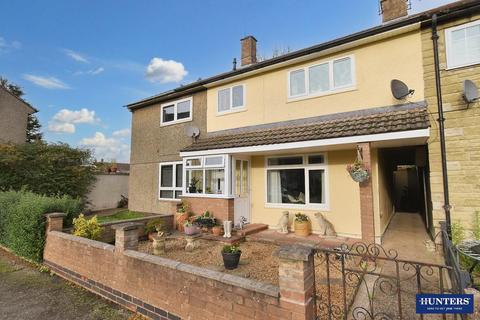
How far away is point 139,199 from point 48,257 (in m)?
7.26

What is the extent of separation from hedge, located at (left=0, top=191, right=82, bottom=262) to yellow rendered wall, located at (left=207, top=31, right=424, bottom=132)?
22.6 feet

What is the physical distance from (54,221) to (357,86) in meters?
10.3

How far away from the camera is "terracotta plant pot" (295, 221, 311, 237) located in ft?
27.0

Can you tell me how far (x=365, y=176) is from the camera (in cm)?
640

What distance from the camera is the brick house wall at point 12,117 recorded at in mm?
19797

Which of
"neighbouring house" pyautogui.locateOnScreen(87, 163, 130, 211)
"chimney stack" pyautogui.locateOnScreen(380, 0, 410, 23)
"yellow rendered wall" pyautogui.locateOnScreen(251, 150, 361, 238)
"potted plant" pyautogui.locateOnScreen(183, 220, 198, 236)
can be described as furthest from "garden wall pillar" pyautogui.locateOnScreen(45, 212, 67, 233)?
"chimney stack" pyautogui.locateOnScreen(380, 0, 410, 23)

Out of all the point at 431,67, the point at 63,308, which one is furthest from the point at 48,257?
the point at 431,67

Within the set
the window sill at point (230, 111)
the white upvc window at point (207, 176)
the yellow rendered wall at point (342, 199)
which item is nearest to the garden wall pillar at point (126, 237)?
the white upvc window at point (207, 176)

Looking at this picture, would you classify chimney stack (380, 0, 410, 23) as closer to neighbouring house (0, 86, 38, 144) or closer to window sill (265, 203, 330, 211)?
window sill (265, 203, 330, 211)

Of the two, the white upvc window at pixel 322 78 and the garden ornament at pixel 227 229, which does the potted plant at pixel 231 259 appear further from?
the white upvc window at pixel 322 78

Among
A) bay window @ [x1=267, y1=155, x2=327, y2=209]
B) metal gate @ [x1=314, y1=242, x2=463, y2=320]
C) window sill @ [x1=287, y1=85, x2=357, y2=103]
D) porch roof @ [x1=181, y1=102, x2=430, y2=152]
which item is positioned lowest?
metal gate @ [x1=314, y1=242, x2=463, y2=320]

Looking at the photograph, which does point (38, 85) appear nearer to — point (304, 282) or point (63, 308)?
point (63, 308)

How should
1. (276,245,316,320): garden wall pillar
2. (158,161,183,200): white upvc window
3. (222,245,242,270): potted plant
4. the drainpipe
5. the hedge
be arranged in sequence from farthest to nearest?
(158,161,183,200): white upvc window → the hedge → the drainpipe → (222,245,242,270): potted plant → (276,245,316,320): garden wall pillar

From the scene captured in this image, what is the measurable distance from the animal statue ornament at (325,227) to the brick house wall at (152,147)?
6.72 m
